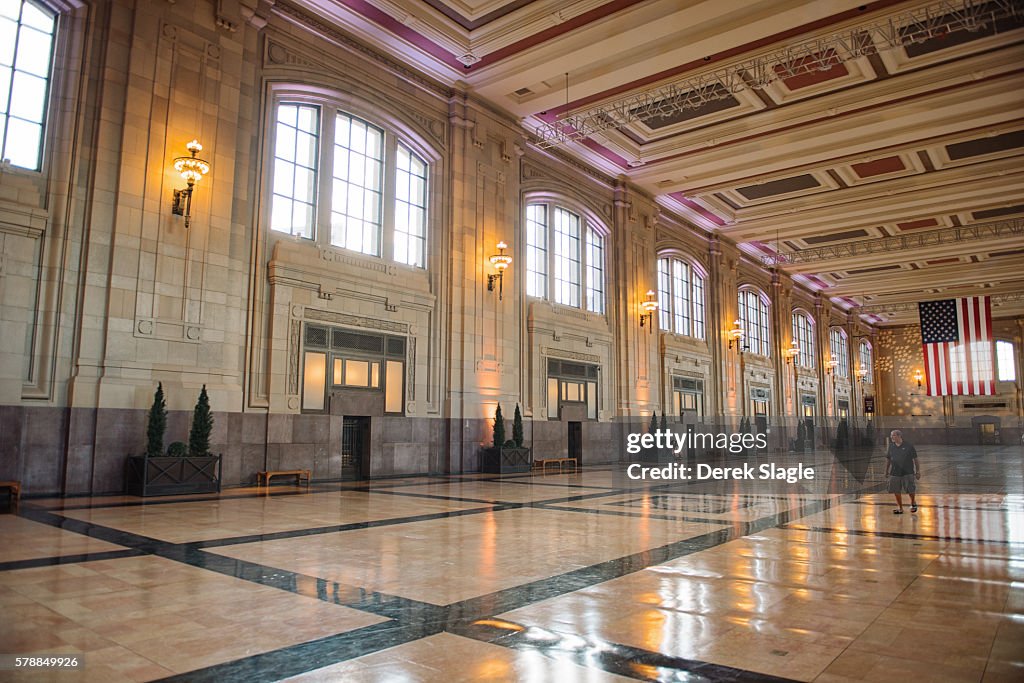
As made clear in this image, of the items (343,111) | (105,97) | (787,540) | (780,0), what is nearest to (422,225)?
(343,111)

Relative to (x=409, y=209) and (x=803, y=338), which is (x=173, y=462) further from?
(x=803, y=338)

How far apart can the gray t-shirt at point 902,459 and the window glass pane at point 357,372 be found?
10.5 m

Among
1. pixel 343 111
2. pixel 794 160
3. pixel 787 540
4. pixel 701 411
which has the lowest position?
pixel 787 540

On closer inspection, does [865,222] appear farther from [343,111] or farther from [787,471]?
[343,111]

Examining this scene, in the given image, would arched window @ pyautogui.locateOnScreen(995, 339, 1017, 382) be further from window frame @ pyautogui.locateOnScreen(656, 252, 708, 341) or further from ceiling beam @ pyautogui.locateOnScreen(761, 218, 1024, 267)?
window frame @ pyautogui.locateOnScreen(656, 252, 708, 341)

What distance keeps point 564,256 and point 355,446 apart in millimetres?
10130

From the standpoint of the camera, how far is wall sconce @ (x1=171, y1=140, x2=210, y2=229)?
39.1ft

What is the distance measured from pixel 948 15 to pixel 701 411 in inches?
682

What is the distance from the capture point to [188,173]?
11992 millimetres

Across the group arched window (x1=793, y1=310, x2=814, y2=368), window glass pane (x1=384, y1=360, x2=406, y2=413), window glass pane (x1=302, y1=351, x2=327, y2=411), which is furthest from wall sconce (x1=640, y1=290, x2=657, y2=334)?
arched window (x1=793, y1=310, x2=814, y2=368)

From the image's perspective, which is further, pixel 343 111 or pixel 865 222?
pixel 865 222

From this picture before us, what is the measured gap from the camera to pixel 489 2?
1520 centimetres

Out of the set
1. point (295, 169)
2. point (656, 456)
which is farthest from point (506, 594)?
point (656, 456)

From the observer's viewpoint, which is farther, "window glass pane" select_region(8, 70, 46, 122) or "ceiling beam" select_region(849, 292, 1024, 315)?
"ceiling beam" select_region(849, 292, 1024, 315)
